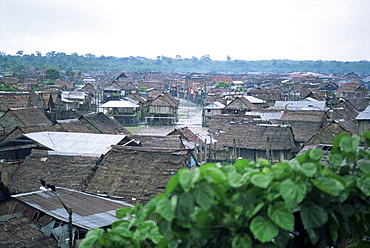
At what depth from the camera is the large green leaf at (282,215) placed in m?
3.00

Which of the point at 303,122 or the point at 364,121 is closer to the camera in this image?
the point at 364,121

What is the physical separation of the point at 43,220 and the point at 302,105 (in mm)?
35434

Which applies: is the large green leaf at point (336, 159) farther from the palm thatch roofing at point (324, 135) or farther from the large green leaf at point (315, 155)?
the palm thatch roofing at point (324, 135)

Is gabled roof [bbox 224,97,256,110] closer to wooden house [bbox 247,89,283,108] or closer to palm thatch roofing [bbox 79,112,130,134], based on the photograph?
wooden house [bbox 247,89,283,108]

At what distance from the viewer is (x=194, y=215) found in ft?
10.1

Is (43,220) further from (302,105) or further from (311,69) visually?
(311,69)

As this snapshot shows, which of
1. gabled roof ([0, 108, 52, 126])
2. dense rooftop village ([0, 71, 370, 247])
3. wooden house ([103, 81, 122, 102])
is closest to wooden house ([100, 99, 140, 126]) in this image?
dense rooftop village ([0, 71, 370, 247])

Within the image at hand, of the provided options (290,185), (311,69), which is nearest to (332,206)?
(290,185)

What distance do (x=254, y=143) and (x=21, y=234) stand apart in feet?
59.8

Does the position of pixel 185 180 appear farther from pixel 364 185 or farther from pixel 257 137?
pixel 257 137

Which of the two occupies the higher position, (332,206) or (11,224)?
(332,206)

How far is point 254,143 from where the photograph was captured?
26.5 metres

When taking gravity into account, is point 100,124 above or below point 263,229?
below

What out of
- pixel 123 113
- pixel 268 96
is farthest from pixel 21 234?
pixel 268 96
